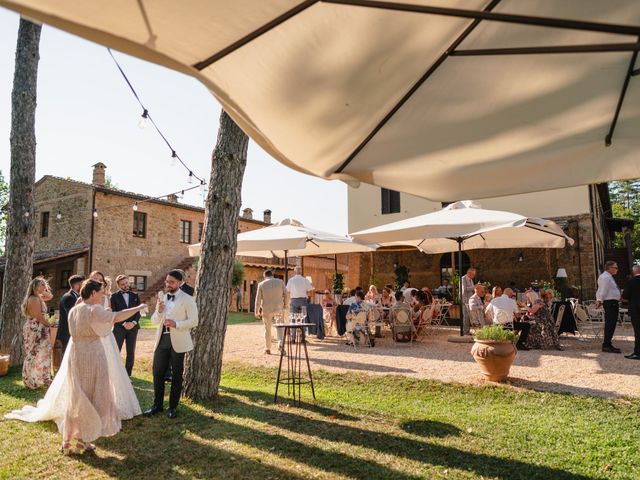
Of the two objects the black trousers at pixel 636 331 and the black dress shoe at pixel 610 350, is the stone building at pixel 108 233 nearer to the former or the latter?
the black dress shoe at pixel 610 350

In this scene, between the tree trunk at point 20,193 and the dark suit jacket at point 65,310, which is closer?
the dark suit jacket at point 65,310

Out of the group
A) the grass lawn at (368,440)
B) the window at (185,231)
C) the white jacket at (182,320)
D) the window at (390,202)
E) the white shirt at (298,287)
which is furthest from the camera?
the window at (185,231)

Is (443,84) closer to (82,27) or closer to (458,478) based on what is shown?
(82,27)

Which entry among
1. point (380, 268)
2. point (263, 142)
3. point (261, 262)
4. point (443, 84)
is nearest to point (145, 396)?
point (263, 142)

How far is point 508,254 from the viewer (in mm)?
17609

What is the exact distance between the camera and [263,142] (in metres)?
2.25

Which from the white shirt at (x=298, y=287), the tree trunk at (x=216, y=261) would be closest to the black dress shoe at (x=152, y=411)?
the tree trunk at (x=216, y=261)

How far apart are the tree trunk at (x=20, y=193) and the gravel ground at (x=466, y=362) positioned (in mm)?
2517

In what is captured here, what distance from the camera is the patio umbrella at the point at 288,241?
31.1 ft

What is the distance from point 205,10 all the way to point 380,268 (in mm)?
18936

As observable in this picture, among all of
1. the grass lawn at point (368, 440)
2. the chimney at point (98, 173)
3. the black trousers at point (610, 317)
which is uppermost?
the chimney at point (98, 173)

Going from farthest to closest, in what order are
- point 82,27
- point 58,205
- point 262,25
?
point 58,205 < point 262,25 < point 82,27

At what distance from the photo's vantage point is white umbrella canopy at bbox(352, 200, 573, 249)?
27.7ft

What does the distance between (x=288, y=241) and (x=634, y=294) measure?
256 inches
